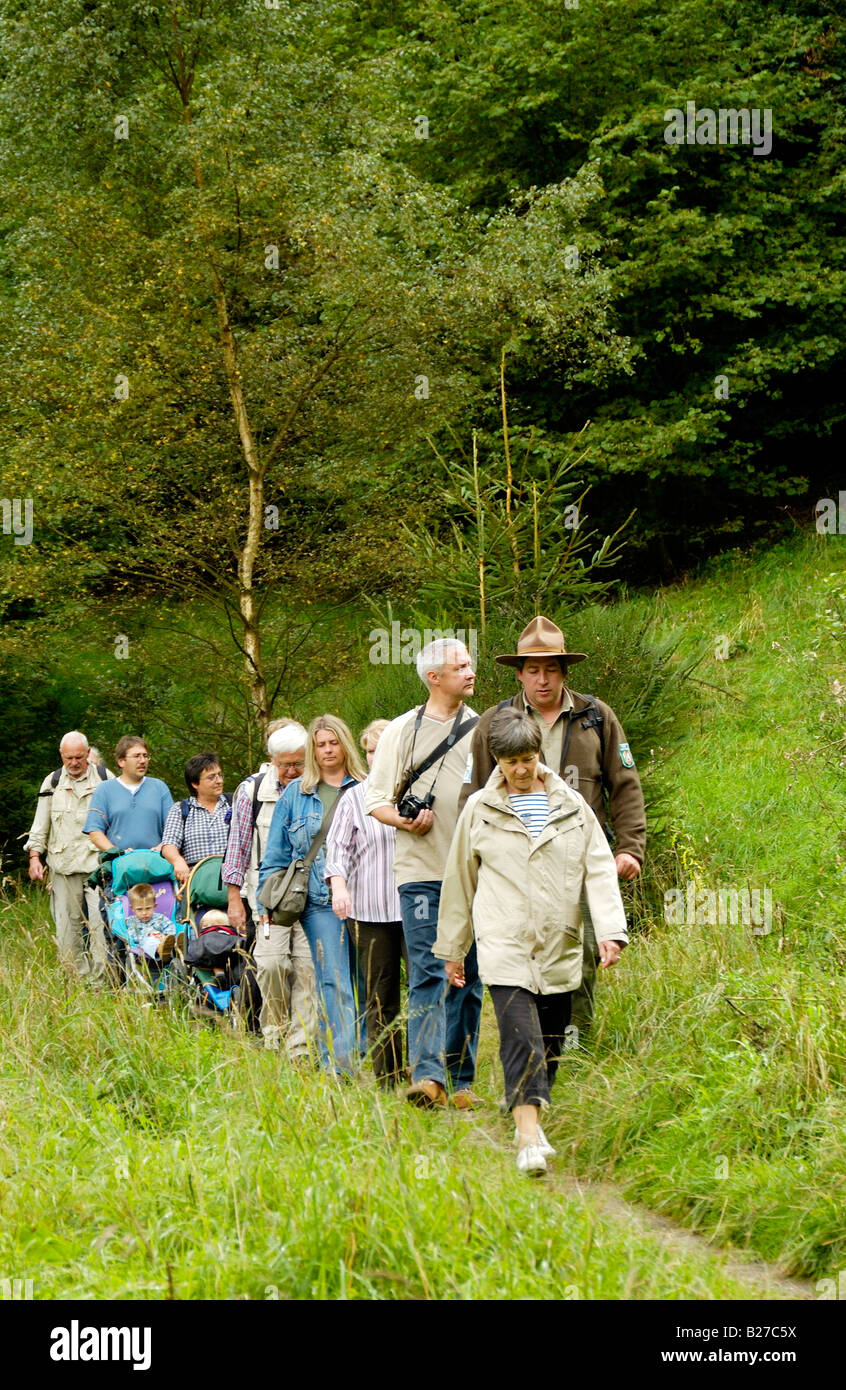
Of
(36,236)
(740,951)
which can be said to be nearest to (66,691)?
(36,236)

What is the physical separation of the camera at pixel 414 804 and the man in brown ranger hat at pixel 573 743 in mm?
157

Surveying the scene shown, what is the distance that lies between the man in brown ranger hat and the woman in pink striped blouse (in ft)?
2.10

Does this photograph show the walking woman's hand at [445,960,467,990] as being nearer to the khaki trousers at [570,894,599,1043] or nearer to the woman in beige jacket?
the woman in beige jacket

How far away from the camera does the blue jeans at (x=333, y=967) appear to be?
6219mm

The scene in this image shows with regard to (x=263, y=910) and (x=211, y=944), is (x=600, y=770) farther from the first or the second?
(x=211, y=944)

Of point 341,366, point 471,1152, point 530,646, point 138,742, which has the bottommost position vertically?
point 471,1152

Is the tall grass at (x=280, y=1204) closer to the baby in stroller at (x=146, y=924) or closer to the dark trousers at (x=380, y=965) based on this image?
the dark trousers at (x=380, y=965)

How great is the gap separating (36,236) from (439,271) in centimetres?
449

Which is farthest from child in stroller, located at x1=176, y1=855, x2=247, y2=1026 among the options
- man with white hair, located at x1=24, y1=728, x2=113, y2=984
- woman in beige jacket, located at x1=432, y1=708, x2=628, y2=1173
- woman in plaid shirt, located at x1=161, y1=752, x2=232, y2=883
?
man with white hair, located at x1=24, y1=728, x2=113, y2=984

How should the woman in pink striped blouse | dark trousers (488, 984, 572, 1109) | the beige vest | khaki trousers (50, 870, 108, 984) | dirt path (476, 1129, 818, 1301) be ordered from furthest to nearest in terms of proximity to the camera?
khaki trousers (50, 870, 108, 984), the beige vest, the woman in pink striped blouse, dark trousers (488, 984, 572, 1109), dirt path (476, 1129, 818, 1301)

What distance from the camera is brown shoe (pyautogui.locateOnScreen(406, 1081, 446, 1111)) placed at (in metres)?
5.62

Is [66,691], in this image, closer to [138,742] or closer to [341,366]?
[341,366]

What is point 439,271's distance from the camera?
15.4 metres

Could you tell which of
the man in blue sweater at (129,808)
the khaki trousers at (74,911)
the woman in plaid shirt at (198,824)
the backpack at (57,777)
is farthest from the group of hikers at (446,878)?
the backpack at (57,777)
